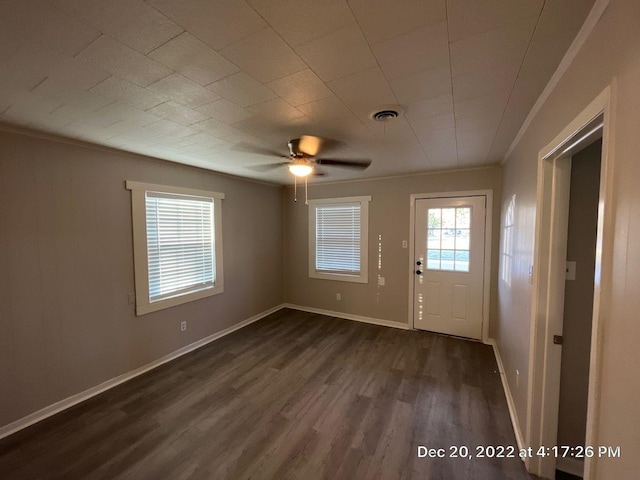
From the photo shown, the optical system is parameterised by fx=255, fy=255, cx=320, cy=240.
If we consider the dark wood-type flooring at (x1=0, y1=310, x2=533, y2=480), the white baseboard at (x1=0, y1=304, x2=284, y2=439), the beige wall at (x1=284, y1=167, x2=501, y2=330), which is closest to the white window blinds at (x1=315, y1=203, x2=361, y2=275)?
the beige wall at (x1=284, y1=167, x2=501, y2=330)

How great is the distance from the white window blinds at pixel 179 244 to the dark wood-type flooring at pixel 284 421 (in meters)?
0.93

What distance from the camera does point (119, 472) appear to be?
166 cm

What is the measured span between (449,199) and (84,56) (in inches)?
150

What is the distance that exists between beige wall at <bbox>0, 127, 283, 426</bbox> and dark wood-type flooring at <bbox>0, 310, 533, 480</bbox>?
0.98ft

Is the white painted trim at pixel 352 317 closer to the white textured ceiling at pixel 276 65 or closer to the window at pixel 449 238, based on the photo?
the window at pixel 449 238

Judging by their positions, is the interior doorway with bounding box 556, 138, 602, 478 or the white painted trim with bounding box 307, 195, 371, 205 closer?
the interior doorway with bounding box 556, 138, 602, 478

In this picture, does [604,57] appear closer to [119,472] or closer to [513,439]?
[513,439]

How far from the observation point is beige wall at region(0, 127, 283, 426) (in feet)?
6.57

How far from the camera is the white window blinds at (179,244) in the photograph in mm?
2965

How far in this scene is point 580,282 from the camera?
1.59 metres

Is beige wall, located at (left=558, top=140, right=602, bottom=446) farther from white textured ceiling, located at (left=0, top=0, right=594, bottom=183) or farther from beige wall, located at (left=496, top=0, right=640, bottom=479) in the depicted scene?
beige wall, located at (left=496, top=0, right=640, bottom=479)

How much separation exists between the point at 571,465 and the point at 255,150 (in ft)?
11.2

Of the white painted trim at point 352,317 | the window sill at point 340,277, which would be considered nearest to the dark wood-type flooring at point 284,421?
the white painted trim at point 352,317

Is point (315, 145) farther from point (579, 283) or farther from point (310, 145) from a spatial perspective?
point (579, 283)
